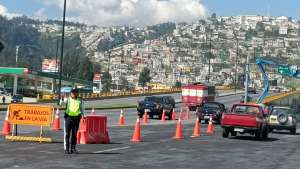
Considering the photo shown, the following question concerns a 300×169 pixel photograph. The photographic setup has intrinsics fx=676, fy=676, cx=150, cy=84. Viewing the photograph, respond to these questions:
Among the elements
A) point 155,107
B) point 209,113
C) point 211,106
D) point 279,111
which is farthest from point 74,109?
point 155,107

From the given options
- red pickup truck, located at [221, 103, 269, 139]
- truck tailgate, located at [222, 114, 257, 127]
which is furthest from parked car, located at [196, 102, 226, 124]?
truck tailgate, located at [222, 114, 257, 127]

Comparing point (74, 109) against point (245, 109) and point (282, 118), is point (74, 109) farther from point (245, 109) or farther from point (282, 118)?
point (282, 118)

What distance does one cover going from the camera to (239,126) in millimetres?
28484

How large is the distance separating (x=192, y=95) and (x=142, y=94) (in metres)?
34.4

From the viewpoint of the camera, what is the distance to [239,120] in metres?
28.4

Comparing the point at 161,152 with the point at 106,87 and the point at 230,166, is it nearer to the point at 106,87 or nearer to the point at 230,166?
the point at 230,166

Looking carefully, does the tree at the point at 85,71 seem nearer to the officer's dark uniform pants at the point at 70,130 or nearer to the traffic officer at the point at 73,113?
the traffic officer at the point at 73,113

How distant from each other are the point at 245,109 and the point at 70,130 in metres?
13.2

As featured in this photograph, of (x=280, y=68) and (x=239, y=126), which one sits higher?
(x=280, y=68)

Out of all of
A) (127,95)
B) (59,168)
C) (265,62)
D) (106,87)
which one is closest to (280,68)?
(265,62)

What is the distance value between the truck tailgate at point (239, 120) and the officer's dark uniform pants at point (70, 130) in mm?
11722

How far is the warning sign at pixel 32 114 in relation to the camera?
21391 millimetres

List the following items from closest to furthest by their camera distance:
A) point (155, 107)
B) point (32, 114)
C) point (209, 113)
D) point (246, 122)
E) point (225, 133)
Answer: point (32, 114) → point (246, 122) → point (225, 133) → point (209, 113) → point (155, 107)

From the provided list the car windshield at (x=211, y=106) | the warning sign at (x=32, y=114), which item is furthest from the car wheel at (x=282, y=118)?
the warning sign at (x=32, y=114)
